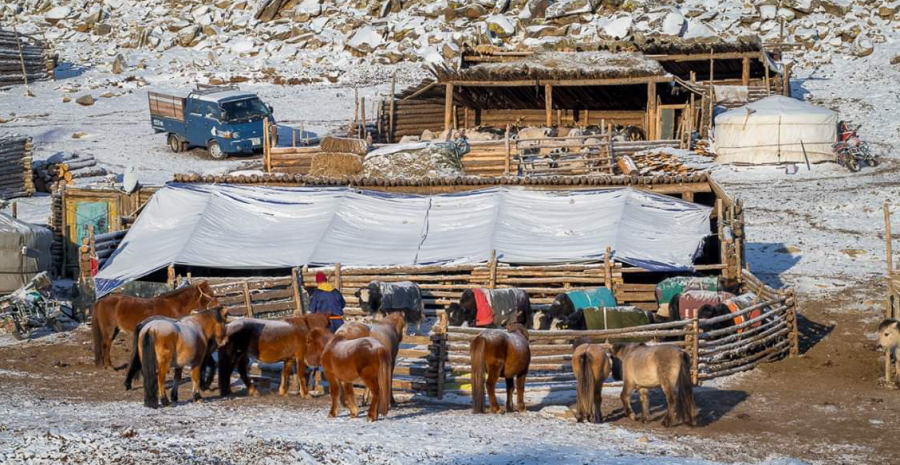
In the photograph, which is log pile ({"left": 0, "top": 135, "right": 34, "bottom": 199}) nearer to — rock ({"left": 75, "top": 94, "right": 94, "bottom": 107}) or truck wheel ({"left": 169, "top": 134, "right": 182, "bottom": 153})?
truck wheel ({"left": 169, "top": 134, "right": 182, "bottom": 153})

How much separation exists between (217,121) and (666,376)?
79.4 ft

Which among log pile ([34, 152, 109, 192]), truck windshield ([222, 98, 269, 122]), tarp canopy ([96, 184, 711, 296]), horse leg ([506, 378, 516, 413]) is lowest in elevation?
horse leg ([506, 378, 516, 413])

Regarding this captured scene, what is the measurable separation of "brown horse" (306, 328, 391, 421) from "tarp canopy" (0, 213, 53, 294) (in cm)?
1150

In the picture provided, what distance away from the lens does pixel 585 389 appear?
13.3m

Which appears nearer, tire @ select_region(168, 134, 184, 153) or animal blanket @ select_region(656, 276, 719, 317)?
animal blanket @ select_region(656, 276, 719, 317)

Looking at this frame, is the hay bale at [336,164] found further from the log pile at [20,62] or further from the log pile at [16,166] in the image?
the log pile at [20,62]

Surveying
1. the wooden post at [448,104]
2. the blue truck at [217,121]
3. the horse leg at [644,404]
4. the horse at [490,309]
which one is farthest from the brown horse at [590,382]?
the blue truck at [217,121]

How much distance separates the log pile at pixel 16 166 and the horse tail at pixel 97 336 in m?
16.0

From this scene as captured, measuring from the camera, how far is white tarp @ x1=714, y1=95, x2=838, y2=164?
32219 millimetres

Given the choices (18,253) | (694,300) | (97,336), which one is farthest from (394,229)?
(18,253)

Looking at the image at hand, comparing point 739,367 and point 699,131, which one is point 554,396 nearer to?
point 739,367

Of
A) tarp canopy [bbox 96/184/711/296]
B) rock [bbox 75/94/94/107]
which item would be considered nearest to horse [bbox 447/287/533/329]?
tarp canopy [bbox 96/184/711/296]

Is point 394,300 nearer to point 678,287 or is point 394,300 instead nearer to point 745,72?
point 678,287

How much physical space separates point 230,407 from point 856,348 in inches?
395
